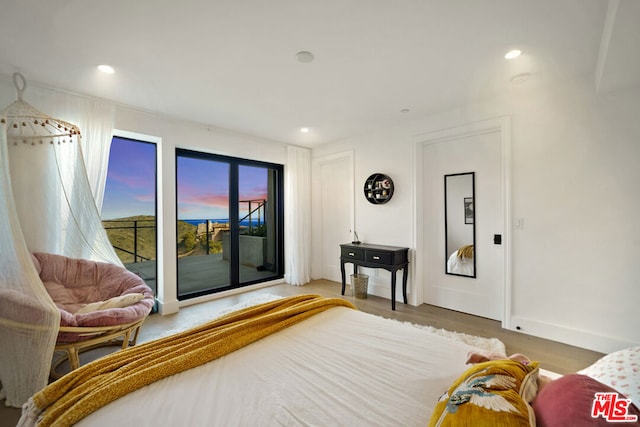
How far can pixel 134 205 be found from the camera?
148 inches

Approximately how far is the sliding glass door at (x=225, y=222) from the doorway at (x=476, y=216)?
2.59 meters

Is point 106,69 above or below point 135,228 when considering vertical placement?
above

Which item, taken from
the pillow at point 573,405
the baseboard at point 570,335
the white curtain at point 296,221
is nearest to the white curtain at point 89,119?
the white curtain at point 296,221

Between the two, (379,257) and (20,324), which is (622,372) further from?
(20,324)

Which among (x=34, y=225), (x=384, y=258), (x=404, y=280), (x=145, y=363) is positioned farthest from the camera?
(x=404, y=280)

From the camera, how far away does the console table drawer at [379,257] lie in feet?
11.9

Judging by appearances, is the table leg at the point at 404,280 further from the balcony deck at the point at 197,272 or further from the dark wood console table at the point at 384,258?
the balcony deck at the point at 197,272

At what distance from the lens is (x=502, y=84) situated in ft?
8.98

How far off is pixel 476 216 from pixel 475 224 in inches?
4.0

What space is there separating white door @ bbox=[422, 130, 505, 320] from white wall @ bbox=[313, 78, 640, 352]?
28 cm

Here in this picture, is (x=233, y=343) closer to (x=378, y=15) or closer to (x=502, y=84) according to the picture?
(x=378, y=15)

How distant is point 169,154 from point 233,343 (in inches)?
118

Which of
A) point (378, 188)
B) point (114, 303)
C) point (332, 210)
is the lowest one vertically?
point (114, 303)

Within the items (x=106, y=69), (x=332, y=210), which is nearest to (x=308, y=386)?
(x=106, y=69)
